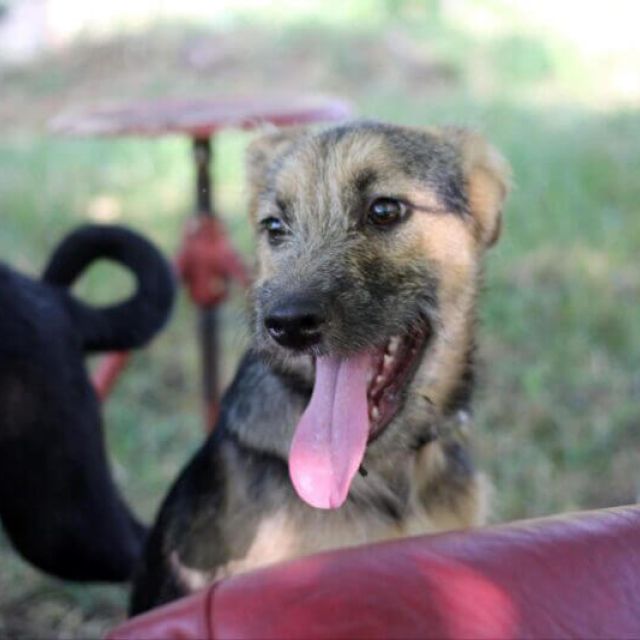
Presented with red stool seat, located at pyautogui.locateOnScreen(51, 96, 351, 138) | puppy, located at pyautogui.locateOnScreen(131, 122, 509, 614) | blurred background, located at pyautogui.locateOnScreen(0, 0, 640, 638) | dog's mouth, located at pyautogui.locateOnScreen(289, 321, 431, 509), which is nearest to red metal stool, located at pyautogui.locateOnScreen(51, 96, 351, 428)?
red stool seat, located at pyautogui.locateOnScreen(51, 96, 351, 138)

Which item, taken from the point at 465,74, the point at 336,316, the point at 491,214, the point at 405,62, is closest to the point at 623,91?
the point at 465,74

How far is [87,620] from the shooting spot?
3.72 meters

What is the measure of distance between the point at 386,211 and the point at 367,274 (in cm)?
21

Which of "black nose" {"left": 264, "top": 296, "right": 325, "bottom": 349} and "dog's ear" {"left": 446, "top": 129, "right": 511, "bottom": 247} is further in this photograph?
"dog's ear" {"left": 446, "top": 129, "right": 511, "bottom": 247}

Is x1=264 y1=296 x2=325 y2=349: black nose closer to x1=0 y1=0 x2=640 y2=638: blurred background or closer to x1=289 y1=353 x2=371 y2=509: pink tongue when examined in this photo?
x1=289 y1=353 x2=371 y2=509: pink tongue

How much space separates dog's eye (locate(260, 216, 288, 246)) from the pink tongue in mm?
373

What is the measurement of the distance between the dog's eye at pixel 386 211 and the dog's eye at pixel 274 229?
0.23m

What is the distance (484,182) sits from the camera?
2.84 meters

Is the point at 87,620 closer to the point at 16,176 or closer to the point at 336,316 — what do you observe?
the point at 336,316

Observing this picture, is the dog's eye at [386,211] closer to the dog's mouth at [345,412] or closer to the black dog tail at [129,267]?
the dog's mouth at [345,412]

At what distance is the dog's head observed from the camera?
2.36 metres

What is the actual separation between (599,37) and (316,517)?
11122 millimetres


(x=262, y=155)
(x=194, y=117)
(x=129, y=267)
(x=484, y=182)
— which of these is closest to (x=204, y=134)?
(x=194, y=117)

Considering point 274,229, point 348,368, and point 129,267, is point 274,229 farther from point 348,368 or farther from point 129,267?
point 129,267
